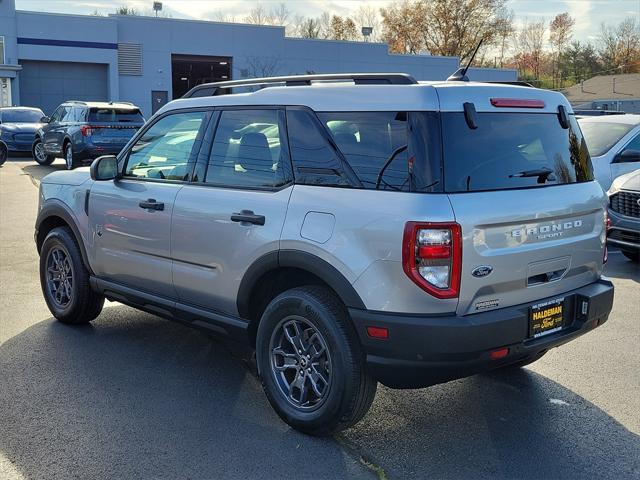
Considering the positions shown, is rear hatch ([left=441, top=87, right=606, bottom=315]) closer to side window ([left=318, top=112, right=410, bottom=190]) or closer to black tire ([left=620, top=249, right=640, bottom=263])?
side window ([left=318, top=112, right=410, bottom=190])

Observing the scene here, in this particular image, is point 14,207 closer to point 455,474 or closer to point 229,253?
point 229,253

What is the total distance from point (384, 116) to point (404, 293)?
93 cm

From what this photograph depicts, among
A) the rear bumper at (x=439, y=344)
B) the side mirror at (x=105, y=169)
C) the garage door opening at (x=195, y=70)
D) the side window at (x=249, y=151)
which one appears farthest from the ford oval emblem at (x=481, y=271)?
the garage door opening at (x=195, y=70)

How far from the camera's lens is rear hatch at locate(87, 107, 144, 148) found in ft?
57.7

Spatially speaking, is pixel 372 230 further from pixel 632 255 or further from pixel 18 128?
pixel 18 128

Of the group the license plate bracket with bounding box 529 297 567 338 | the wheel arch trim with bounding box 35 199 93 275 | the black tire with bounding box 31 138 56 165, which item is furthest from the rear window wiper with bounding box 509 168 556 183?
the black tire with bounding box 31 138 56 165

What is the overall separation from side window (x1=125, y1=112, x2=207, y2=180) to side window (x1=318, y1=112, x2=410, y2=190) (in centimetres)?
132

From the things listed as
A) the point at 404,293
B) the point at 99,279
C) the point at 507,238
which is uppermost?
the point at 507,238

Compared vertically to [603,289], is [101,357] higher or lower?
lower

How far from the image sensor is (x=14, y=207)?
1212cm

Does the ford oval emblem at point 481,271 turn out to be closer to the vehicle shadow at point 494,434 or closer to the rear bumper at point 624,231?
the vehicle shadow at point 494,434

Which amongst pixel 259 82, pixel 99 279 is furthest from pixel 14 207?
pixel 259 82

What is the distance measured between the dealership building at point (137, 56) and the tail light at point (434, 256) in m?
37.8

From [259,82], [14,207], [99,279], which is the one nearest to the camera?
[259,82]
